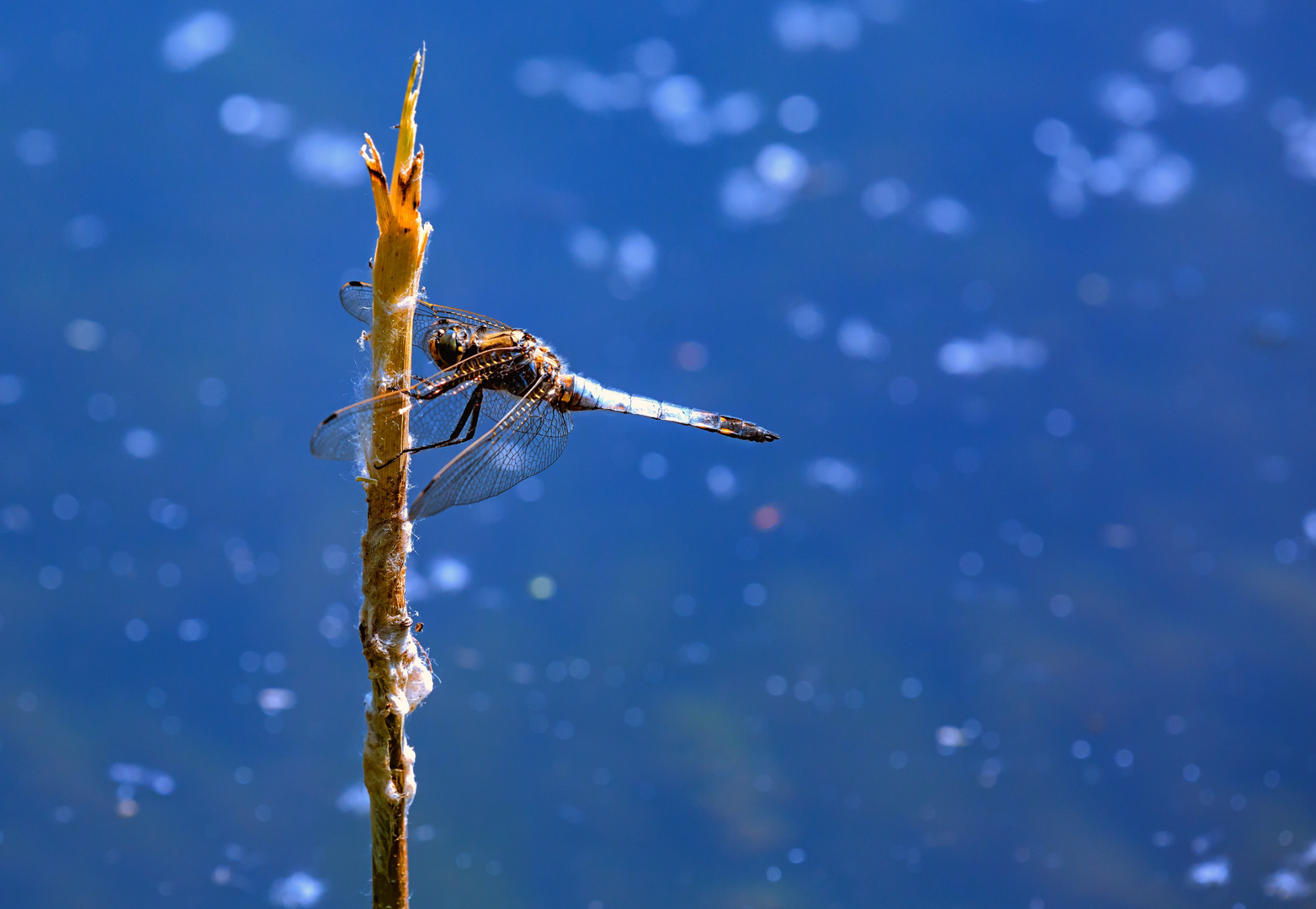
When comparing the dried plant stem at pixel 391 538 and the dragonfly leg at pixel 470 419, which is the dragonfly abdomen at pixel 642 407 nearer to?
→ the dragonfly leg at pixel 470 419

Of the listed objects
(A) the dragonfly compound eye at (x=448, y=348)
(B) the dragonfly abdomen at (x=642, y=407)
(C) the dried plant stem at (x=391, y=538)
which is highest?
(B) the dragonfly abdomen at (x=642, y=407)

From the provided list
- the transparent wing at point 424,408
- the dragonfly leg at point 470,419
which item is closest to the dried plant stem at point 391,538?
the transparent wing at point 424,408

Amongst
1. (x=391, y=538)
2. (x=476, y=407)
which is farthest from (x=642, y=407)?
(x=391, y=538)

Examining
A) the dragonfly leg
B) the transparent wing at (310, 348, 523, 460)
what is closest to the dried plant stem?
the transparent wing at (310, 348, 523, 460)

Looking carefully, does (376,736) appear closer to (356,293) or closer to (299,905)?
(356,293)

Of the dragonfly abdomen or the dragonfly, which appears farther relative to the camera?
the dragonfly abdomen

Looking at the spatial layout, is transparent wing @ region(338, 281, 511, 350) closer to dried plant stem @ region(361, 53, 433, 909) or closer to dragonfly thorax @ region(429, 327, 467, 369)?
dragonfly thorax @ region(429, 327, 467, 369)

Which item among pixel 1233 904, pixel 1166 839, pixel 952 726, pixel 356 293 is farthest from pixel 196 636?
pixel 1233 904
